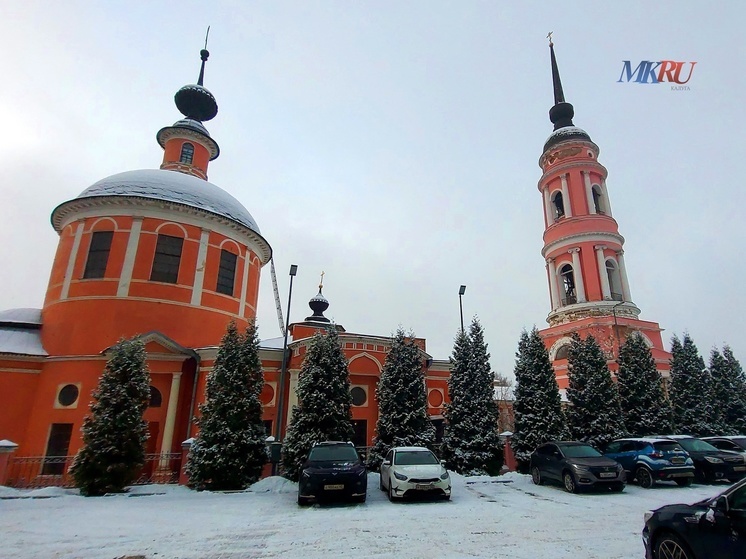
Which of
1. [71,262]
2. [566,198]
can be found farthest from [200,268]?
[566,198]

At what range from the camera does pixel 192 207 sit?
2222 centimetres

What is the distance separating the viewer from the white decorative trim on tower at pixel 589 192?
3206 cm

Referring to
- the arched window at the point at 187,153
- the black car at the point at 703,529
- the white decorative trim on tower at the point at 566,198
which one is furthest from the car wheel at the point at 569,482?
Result: the arched window at the point at 187,153

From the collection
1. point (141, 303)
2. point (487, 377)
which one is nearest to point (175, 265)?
point (141, 303)

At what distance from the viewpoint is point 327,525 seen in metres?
8.97

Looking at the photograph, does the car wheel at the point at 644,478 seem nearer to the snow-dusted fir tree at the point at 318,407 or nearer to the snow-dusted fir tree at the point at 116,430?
the snow-dusted fir tree at the point at 318,407

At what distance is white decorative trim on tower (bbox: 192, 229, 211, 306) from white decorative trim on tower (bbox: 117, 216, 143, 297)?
283 cm

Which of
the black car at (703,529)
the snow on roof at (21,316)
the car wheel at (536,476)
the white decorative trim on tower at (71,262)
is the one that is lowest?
the car wheel at (536,476)

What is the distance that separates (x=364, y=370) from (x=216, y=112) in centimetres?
2474

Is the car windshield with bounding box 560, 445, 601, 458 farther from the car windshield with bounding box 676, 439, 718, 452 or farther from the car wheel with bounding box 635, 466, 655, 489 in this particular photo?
the car windshield with bounding box 676, 439, 718, 452

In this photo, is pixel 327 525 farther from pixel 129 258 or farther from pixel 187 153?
pixel 187 153

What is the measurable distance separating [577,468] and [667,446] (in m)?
3.81

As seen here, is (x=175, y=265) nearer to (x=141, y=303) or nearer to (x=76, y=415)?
(x=141, y=303)

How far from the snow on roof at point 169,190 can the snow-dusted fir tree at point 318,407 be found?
10906mm
